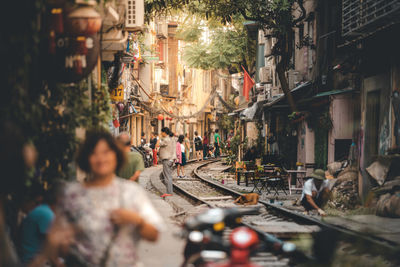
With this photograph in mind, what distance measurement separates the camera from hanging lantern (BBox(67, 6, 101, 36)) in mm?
8688

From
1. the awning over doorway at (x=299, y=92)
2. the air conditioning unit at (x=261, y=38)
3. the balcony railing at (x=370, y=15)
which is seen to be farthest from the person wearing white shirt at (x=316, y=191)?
the air conditioning unit at (x=261, y=38)

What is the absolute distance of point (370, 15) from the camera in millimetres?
15484

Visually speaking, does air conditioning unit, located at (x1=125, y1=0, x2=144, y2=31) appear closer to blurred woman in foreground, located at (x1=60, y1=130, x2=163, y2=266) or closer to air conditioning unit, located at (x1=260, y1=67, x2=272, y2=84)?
blurred woman in foreground, located at (x1=60, y1=130, x2=163, y2=266)

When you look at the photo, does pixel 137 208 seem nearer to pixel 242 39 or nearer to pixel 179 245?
pixel 179 245

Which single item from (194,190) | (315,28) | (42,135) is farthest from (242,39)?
(42,135)

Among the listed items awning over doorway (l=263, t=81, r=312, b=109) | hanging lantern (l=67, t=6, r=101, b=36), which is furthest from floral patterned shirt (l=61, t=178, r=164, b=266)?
awning over doorway (l=263, t=81, r=312, b=109)

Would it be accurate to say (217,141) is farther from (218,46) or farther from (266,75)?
(266,75)

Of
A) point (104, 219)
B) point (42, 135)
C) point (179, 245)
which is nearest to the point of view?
point (104, 219)

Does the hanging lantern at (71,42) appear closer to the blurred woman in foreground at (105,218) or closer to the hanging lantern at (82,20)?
the hanging lantern at (82,20)

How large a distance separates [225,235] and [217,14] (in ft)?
43.4

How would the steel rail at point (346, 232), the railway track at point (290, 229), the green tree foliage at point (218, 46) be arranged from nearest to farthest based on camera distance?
1. the railway track at point (290, 229)
2. the steel rail at point (346, 232)
3. the green tree foliage at point (218, 46)

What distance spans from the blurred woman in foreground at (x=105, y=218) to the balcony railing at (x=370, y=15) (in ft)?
34.1

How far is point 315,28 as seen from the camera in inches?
973

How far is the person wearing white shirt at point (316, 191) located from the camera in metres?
13.1
